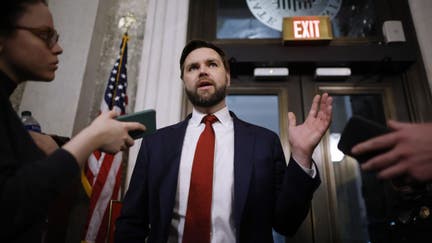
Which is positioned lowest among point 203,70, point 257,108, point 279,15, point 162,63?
point 203,70

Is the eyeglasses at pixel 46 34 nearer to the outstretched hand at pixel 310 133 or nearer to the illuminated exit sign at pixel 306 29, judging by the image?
the outstretched hand at pixel 310 133

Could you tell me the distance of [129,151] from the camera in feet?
8.46

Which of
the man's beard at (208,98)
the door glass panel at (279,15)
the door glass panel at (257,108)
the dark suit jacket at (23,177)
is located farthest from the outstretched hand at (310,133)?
the door glass panel at (279,15)

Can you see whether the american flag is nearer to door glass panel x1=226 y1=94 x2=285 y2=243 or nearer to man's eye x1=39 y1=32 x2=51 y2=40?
door glass panel x1=226 y1=94 x2=285 y2=243

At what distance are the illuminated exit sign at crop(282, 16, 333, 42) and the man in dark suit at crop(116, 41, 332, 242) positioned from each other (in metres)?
1.43

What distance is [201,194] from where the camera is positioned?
1.49 meters

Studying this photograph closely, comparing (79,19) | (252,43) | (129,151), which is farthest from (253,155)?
(79,19)

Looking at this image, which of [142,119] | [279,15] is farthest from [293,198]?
[279,15]

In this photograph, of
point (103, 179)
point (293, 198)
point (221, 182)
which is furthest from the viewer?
point (103, 179)

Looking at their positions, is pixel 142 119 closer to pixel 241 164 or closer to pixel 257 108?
pixel 241 164

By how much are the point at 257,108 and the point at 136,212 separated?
1.64m

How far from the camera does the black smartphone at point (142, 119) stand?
115 cm

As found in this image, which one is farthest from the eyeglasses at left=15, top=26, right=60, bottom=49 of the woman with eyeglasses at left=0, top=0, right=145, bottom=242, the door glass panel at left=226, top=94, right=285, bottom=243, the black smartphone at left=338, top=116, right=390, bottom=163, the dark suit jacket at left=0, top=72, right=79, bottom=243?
the door glass panel at left=226, top=94, right=285, bottom=243

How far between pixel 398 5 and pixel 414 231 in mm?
2345
